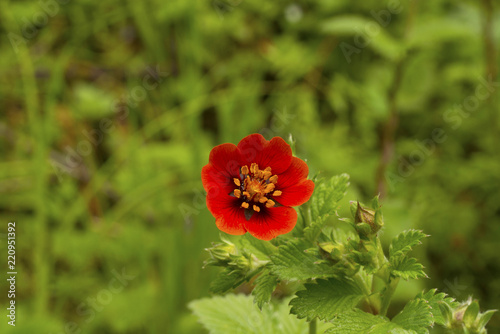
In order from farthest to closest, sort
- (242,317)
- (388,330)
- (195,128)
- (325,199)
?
(195,128) → (242,317) → (325,199) → (388,330)

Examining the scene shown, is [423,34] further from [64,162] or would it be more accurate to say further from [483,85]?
[64,162]

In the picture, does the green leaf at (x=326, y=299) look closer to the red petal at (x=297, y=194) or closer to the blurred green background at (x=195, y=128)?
the red petal at (x=297, y=194)

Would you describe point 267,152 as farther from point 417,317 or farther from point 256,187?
point 417,317

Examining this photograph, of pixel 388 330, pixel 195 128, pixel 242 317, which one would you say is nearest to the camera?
pixel 388 330

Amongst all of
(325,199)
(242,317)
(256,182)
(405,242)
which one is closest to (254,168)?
(256,182)

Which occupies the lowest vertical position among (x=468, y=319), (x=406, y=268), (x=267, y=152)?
(x=468, y=319)

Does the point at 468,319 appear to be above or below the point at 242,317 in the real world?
below

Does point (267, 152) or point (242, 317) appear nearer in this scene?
point (267, 152)
